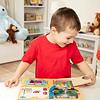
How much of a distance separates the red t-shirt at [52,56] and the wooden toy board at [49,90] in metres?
0.22

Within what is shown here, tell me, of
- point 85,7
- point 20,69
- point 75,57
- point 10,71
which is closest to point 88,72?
point 75,57

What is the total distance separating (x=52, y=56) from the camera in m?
1.14

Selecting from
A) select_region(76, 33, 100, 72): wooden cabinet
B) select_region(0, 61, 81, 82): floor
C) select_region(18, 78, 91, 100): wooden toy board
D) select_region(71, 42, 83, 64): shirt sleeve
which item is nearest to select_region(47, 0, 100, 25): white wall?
select_region(76, 33, 100, 72): wooden cabinet

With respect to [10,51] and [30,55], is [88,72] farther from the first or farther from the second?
[10,51]

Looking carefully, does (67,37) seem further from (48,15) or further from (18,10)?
(48,15)

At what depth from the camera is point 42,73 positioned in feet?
3.86

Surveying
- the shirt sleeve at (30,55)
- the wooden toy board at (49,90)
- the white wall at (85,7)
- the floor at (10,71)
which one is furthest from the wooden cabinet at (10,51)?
the wooden toy board at (49,90)

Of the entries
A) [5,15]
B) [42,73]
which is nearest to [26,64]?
[42,73]

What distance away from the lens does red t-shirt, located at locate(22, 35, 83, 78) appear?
3.73ft

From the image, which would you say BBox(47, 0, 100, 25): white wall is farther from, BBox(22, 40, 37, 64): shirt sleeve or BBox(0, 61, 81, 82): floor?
BBox(22, 40, 37, 64): shirt sleeve

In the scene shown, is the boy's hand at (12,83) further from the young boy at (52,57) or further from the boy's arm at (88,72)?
the boy's arm at (88,72)

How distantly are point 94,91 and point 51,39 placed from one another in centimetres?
39

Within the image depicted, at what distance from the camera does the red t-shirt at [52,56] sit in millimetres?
1136

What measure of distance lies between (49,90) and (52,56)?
0.34 m
